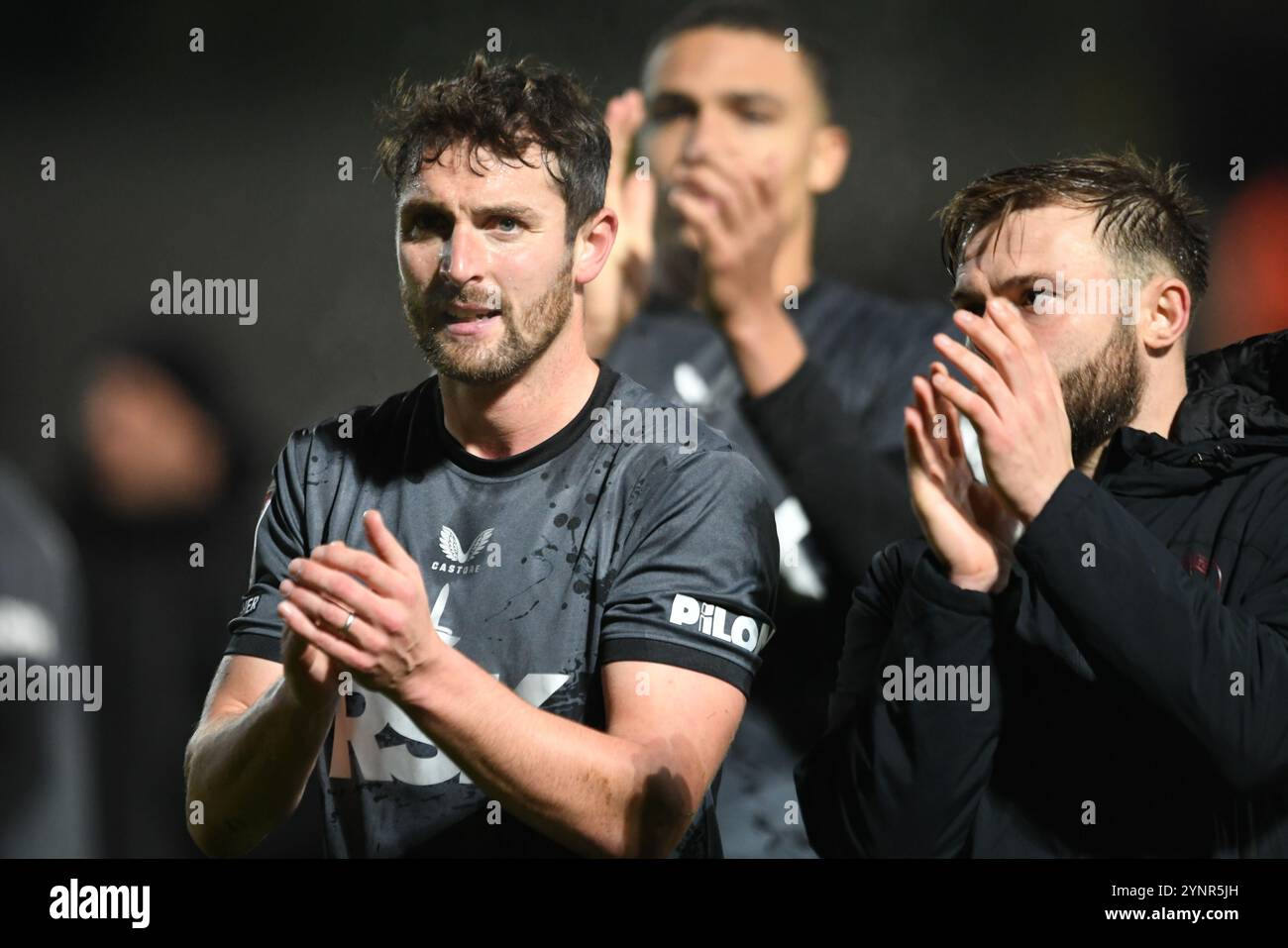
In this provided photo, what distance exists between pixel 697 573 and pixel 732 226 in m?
1.35

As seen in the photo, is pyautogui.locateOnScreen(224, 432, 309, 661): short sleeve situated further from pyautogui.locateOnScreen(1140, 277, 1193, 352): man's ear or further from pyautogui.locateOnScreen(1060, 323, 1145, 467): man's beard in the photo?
pyautogui.locateOnScreen(1140, 277, 1193, 352): man's ear

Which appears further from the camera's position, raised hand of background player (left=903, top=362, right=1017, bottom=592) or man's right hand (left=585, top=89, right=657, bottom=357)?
man's right hand (left=585, top=89, right=657, bottom=357)

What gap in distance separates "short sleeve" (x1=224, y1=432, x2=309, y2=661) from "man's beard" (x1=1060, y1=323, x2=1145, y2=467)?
3.58ft

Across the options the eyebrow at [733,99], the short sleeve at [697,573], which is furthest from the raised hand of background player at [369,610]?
the eyebrow at [733,99]

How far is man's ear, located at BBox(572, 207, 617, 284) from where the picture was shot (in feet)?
6.81

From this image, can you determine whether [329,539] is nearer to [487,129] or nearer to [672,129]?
[487,129]

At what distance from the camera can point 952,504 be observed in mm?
1905

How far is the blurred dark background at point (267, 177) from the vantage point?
299 centimetres

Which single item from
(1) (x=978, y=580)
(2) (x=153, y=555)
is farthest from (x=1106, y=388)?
(2) (x=153, y=555)

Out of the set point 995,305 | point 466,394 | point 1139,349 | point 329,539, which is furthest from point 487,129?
point 1139,349

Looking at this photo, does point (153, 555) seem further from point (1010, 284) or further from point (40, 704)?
point (1010, 284)

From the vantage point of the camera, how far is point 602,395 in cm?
203

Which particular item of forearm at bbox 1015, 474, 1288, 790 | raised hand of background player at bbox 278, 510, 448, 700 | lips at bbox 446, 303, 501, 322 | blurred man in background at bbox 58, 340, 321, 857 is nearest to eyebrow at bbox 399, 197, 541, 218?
lips at bbox 446, 303, 501, 322

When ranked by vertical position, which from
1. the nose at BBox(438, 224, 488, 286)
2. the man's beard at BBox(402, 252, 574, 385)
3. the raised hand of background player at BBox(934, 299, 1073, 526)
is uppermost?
the nose at BBox(438, 224, 488, 286)
